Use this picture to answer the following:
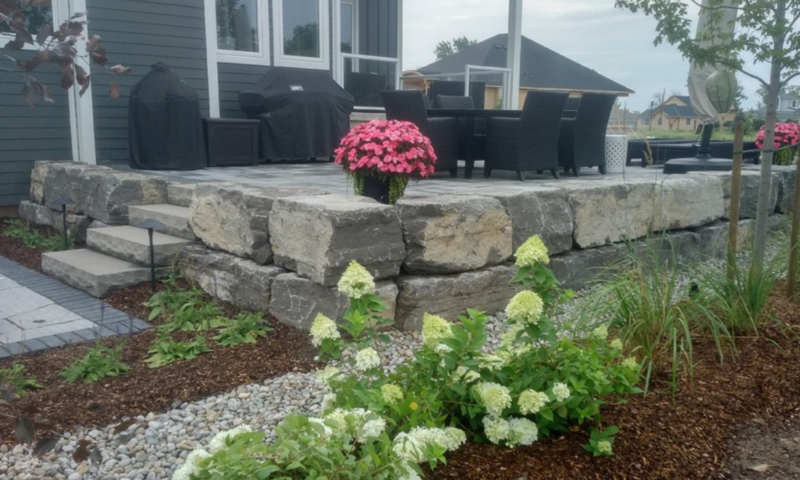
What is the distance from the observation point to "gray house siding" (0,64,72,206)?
6633 mm

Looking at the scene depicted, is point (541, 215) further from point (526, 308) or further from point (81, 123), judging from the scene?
point (81, 123)

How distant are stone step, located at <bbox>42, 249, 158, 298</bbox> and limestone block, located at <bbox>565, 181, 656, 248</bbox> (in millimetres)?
2864

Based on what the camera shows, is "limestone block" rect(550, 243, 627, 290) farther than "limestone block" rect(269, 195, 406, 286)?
Yes

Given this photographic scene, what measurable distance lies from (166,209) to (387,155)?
6.48 feet

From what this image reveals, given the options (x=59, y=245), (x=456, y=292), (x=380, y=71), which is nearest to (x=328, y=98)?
(x=380, y=71)

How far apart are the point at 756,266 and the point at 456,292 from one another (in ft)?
4.96

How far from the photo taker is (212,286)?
438cm

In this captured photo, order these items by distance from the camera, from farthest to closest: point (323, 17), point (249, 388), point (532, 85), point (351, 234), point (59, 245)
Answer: point (532, 85) < point (323, 17) < point (59, 245) < point (351, 234) < point (249, 388)

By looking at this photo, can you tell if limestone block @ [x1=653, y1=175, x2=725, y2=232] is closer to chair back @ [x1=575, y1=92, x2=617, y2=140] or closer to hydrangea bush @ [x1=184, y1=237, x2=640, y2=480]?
chair back @ [x1=575, y1=92, x2=617, y2=140]

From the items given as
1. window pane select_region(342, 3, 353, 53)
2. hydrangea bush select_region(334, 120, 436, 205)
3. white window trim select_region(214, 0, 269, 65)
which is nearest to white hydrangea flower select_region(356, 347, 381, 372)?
hydrangea bush select_region(334, 120, 436, 205)

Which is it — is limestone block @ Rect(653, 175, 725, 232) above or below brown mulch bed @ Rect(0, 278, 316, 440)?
above

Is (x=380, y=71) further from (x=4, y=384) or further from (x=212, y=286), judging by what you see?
(x=4, y=384)

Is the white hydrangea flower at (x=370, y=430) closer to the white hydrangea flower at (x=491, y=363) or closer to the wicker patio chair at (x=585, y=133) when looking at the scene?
the white hydrangea flower at (x=491, y=363)

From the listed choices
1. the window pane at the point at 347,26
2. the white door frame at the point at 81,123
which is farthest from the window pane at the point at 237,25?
the window pane at the point at 347,26
